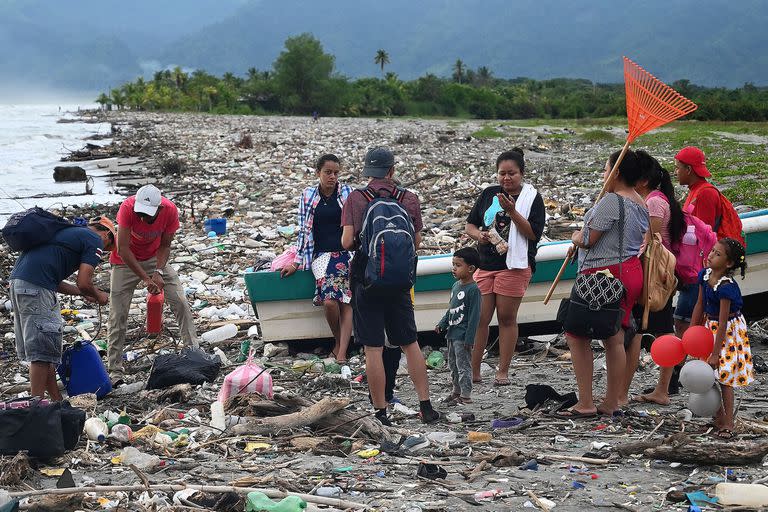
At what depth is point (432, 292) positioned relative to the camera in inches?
278

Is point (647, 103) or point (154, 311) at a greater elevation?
point (647, 103)

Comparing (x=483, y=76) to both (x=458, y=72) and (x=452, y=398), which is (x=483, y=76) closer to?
(x=458, y=72)

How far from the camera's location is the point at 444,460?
14.5 feet

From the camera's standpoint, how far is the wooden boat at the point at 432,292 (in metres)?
6.93

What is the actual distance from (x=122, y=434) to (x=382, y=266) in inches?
65.8

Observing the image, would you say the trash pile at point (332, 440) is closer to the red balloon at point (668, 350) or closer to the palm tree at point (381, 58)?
the red balloon at point (668, 350)

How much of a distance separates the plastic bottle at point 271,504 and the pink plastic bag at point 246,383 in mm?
1800

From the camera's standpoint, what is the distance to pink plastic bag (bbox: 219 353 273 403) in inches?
216

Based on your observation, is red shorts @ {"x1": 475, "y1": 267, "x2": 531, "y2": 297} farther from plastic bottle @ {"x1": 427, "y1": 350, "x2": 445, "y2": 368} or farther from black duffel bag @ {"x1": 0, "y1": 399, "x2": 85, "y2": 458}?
black duffel bag @ {"x1": 0, "y1": 399, "x2": 85, "y2": 458}

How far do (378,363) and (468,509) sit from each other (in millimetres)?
1514

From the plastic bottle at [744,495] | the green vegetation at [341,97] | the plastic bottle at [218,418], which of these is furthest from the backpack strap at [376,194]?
the green vegetation at [341,97]

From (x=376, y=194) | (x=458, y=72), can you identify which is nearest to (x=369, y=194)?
(x=376, y=194)

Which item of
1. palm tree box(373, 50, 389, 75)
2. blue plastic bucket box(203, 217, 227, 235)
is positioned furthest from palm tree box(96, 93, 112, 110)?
blue plastic bucket box(203, 217, 227, 235)

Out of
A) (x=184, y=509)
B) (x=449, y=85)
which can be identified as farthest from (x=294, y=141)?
(x=449, y=85)
